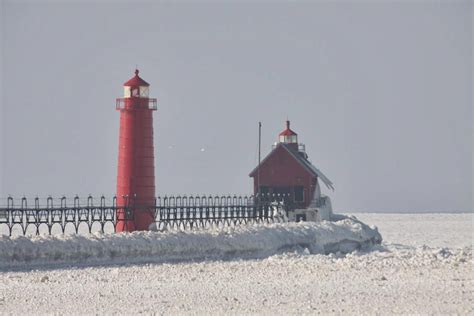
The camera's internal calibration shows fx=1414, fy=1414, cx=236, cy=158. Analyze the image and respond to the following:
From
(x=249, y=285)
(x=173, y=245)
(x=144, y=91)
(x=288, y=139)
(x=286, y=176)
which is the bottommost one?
(x=249, y=285)

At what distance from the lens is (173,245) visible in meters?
48.0

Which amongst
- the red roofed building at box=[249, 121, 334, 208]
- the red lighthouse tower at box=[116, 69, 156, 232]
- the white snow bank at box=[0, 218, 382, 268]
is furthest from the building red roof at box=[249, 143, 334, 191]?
the red lighthouse tower at box=[116, 69, 156, 232]

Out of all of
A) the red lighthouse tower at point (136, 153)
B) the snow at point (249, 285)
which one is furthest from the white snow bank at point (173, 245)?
the red lighthouse tower at point (136, 153)

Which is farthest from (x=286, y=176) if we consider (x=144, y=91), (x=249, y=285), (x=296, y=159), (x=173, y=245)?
(x=249, y=285)

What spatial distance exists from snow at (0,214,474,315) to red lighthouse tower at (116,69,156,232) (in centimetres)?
445

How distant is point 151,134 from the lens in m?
54.8

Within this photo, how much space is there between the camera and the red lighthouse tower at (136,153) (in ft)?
178

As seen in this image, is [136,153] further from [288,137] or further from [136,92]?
[288,137]

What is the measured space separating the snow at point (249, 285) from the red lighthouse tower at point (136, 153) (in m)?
4.45

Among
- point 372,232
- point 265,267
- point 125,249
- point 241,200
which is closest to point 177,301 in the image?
point 265,267

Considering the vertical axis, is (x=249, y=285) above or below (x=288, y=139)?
below

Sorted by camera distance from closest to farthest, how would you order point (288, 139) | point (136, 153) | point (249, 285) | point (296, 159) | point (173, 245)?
point (249, 285) < point (173, 245) < point (136, 153) < point (296, 159) < point (288, 139)

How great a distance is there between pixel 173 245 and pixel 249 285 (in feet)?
38.6

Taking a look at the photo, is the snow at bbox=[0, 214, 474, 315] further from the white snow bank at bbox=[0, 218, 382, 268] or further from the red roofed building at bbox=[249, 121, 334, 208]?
the red roofed building at bbox=[249, 121, 334, 208]
